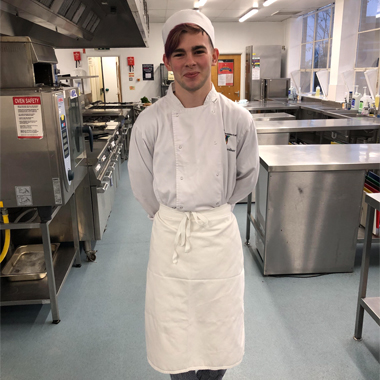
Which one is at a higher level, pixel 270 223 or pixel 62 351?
pixel 270 223

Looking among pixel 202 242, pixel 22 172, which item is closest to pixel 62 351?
pixel 22 172

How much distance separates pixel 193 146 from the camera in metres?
1.29

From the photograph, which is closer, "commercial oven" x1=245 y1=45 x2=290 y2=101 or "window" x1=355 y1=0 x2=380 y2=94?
"window" x1=355 y1=0 x2=380 y2=94

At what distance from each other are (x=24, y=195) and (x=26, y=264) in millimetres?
824

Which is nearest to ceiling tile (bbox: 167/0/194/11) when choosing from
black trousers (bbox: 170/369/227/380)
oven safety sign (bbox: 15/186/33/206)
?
oven safety sign (bbox: 15/186/33/206)

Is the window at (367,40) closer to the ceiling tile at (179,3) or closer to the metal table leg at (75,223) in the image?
the ceiling tile at (179,3)

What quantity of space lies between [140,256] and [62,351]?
1096 mm

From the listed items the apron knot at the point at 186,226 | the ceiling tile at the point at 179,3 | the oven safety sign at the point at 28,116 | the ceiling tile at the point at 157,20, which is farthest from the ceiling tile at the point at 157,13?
the apron knot at the point at 186,226

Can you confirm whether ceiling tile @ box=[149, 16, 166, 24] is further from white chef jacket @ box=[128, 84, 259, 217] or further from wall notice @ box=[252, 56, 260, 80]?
white chef jacket @ box=[128, 84, 259, 217]

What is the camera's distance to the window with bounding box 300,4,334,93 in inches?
283

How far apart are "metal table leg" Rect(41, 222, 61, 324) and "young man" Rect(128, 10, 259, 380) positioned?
75 cm

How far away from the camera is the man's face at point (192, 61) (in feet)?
3.92

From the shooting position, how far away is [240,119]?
52.3 inches

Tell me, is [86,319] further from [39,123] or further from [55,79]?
[55,79]
